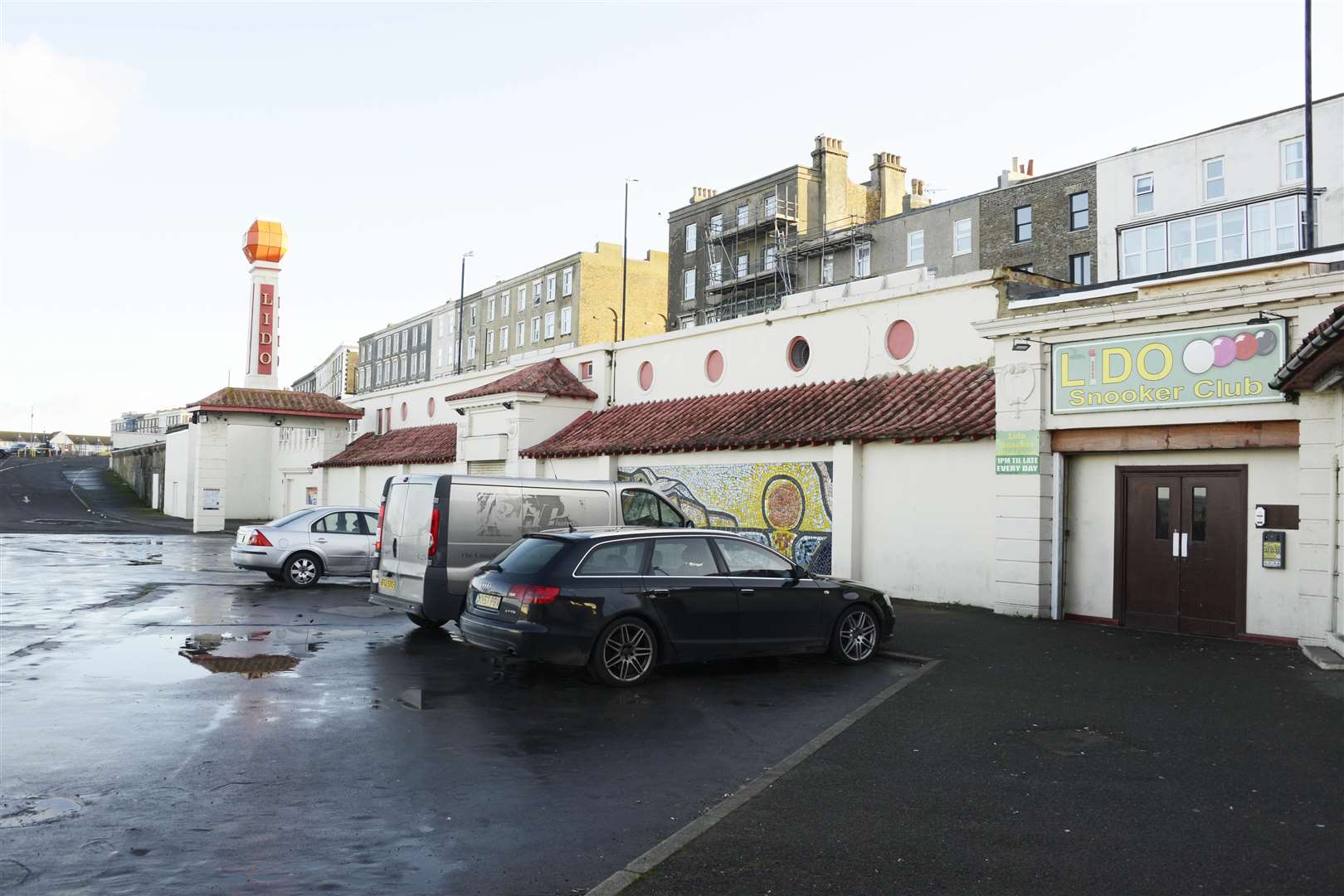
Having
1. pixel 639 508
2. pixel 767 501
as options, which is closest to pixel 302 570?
pixel 639 508

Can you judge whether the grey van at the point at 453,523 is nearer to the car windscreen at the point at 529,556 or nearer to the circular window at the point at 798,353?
the car windscreen at the point at 529,556

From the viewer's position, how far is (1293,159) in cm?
3725

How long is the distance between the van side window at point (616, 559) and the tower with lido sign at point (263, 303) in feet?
129

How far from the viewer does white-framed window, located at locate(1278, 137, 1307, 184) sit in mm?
37062

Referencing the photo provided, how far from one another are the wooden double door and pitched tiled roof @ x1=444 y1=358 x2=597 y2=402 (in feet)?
52.4

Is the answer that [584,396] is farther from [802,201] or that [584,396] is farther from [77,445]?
[77,445]

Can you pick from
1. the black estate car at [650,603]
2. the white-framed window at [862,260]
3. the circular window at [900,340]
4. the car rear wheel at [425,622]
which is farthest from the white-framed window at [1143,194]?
the car rear wheel at [425,622]

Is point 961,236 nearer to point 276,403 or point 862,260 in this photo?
point 862,260

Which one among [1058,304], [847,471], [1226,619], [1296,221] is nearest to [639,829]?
[1226,619]

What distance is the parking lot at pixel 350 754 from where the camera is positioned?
5.13m

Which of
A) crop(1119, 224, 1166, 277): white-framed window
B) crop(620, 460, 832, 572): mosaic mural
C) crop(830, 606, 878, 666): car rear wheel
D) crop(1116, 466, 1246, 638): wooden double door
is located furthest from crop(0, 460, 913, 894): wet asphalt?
crop(1119, 224, 1166, 277): white-framed window

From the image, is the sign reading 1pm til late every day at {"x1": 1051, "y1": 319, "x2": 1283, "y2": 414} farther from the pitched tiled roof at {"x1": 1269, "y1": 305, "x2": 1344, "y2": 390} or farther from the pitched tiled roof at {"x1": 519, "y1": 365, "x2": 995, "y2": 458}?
the pitched tiled roof at {"x1": 519, "y1": 365, "x2": 995, "y2": 458}

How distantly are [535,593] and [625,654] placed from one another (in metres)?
1.03

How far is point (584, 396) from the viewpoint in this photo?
89.9 feet
